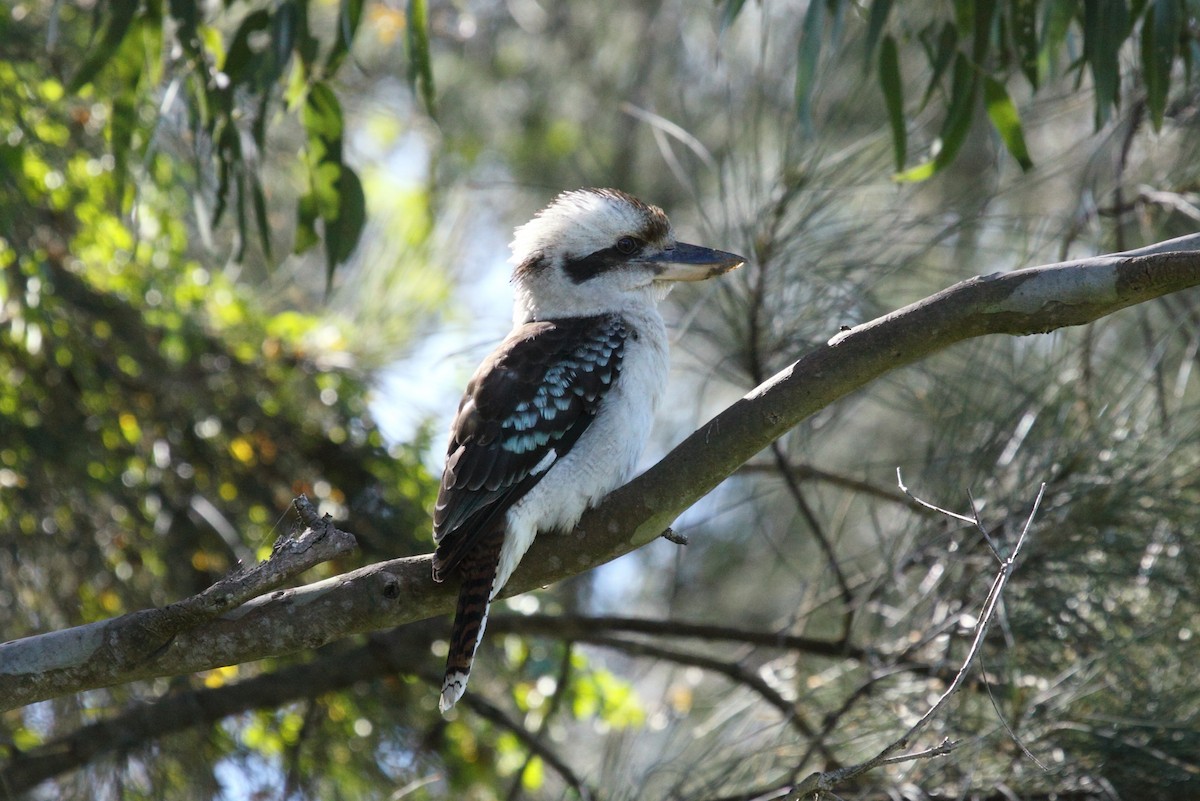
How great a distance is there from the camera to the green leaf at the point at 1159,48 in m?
2.26

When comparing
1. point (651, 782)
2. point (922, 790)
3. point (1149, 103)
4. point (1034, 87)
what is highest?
point (1034, 87)

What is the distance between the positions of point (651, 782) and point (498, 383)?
102 cm

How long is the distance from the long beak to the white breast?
90mm

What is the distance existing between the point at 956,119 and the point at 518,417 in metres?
0.96

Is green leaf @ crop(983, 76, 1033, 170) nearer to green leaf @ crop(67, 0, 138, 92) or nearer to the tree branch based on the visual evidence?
the tree branch

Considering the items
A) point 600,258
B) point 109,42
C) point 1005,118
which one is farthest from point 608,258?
point 109,42

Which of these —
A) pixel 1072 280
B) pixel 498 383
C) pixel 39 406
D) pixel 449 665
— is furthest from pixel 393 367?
pixel 1072 280

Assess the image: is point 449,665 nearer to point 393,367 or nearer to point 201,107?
point 201,107

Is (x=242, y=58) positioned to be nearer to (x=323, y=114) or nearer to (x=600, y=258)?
(x=323, y=114)

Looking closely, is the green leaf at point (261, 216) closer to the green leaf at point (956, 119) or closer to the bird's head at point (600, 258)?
the bird's head at point (600, 258)

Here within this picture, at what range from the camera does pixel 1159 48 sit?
2281 mm

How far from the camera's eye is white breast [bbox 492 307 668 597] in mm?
2117

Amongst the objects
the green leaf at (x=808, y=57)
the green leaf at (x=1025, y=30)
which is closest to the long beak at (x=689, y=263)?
the green leaf at (x=808, y=57)

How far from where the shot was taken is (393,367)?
356 centimetres
